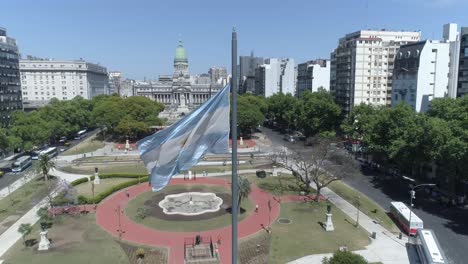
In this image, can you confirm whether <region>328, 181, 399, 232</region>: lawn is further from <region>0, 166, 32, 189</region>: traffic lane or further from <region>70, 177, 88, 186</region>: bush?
<region>0, 166, 32, 189</region>: traffic lane

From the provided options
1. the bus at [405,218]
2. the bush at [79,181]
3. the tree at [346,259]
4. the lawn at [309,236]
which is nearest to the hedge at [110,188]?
the bush at [79,181]

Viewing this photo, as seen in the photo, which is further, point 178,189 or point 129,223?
point 178,189

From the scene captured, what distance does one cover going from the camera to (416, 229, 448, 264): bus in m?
28.9

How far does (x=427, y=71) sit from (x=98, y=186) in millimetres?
74433

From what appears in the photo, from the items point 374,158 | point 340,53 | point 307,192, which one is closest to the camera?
point 307,192

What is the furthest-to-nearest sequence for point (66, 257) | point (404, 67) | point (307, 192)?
1. point (404, 67)
2. point (307, 192)
3. point (66, 257)

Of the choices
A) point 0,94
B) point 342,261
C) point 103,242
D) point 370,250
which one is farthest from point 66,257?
point 0,94

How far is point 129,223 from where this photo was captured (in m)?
42.2

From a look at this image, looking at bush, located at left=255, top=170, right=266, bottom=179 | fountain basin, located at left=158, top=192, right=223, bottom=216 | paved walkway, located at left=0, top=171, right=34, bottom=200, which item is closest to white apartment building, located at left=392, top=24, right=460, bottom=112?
bush, located at left=255, top=170, right=266, bottom=179

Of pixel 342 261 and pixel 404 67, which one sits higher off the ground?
pixel 404 67

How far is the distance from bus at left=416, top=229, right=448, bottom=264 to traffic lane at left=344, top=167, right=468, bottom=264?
3.20m

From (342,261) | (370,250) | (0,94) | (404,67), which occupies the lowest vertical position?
(370,250)

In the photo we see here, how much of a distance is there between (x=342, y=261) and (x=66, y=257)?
24.1 m

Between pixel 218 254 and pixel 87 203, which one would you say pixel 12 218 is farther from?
pixel 218 254
